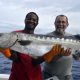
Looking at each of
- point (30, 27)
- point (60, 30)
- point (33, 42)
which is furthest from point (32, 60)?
point (60, 30)

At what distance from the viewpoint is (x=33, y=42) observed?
17.5 ft

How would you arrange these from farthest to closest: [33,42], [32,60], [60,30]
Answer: [60,30] → [33,42] → [32,60]

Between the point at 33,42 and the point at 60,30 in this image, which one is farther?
the point at 60,30

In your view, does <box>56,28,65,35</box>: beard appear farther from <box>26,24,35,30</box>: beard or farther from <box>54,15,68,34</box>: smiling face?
<box>26,24,35,30</box>: beard

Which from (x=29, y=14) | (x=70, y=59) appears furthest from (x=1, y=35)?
(x=70, y=59)

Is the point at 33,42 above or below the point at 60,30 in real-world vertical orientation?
below

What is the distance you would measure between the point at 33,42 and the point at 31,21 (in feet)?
1.20

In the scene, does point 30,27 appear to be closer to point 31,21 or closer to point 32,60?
point 31,21

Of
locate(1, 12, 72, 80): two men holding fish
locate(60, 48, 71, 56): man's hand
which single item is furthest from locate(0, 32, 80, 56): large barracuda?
locate(60, 48, 71, 56): man's hand

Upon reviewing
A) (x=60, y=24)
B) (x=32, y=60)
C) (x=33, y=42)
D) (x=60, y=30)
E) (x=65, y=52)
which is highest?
(x=60, y=24)

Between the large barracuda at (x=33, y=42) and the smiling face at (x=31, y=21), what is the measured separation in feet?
0.48

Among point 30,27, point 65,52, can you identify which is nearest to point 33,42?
point 30,27

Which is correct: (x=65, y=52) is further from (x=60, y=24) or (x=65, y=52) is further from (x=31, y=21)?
(x=31, y=21)

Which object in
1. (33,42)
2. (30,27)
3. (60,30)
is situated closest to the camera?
(30,27)
